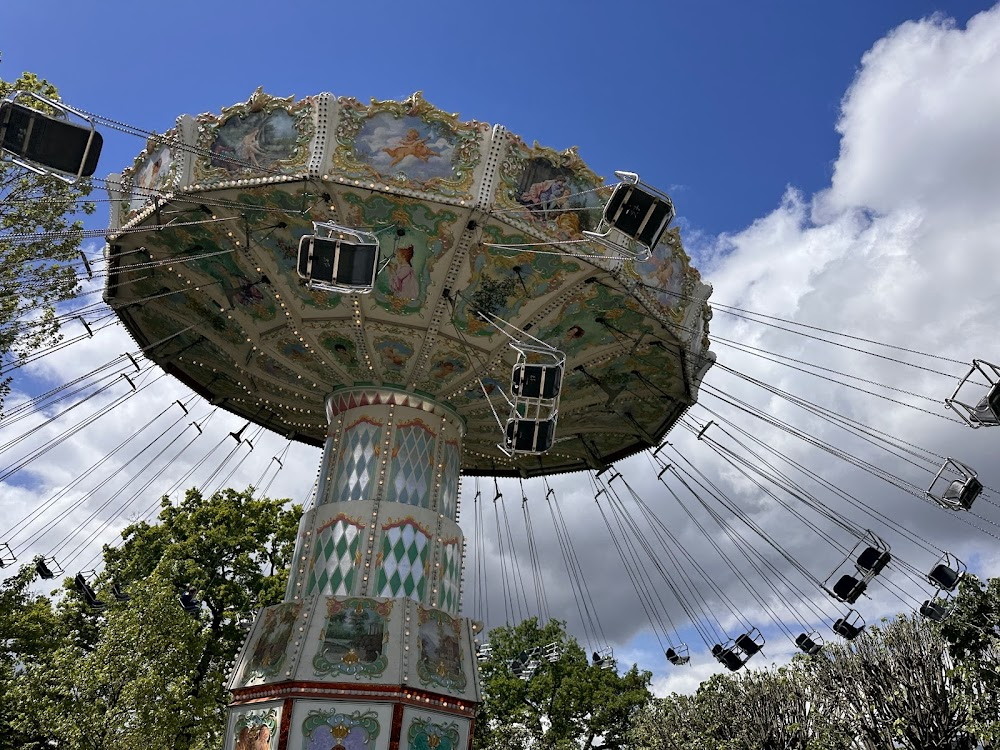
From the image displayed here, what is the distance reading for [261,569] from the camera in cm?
2392

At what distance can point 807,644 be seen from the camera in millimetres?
19625

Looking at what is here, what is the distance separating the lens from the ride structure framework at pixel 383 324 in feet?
39.6

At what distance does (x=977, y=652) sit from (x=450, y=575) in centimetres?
975

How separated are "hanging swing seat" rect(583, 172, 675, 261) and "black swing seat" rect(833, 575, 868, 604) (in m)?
8.16

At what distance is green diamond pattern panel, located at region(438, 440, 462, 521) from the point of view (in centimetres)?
1494

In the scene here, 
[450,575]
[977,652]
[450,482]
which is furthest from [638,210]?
[977,652]

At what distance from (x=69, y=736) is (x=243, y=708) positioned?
182 inches

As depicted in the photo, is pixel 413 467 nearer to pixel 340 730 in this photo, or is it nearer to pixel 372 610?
pixel 372 610

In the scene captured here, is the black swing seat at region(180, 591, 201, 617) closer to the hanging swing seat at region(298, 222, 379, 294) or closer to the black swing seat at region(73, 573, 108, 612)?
the black swing seat at region(73, 573, 108, 612)

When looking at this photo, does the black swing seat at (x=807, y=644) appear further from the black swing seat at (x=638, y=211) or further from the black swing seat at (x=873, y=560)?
the black swing seat at (x=638, y=211)

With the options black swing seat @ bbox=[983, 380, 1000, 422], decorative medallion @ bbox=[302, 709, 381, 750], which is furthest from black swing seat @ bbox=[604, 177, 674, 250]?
decorative medallion @ bbox=[302, 709, 381, 750]

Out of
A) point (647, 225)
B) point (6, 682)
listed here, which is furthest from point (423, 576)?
point (6, 682)

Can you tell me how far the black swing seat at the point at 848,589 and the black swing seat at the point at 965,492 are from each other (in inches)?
110

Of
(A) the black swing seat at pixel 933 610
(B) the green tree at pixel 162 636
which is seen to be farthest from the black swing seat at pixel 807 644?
(B) the green tree at pixel 162 636
